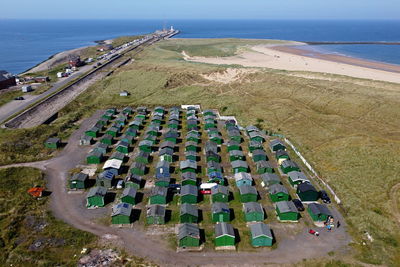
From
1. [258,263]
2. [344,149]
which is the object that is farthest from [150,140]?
[344,149]

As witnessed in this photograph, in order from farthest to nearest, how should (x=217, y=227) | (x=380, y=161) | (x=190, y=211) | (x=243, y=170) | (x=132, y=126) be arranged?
(x=132, y=126)
(x=380, y=161)
(x=243, y=170)
(x=190, y=211)
(x=217, y=227)

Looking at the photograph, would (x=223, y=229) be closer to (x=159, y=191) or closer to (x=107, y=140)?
(x=159, y=191)

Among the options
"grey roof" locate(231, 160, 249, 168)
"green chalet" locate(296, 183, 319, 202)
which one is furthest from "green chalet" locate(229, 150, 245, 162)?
"green chalet" locate(296, 183, 319, 202)

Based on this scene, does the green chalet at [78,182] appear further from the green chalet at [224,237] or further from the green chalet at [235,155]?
the green chalet at [235,155]

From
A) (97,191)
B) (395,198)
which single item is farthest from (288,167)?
(97,191)

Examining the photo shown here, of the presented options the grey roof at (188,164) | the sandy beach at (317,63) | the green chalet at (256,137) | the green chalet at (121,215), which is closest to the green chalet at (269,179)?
the grey roof at (188,164)

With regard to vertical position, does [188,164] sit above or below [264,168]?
above

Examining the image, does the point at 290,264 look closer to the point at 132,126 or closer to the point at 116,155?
the point at 116,155
